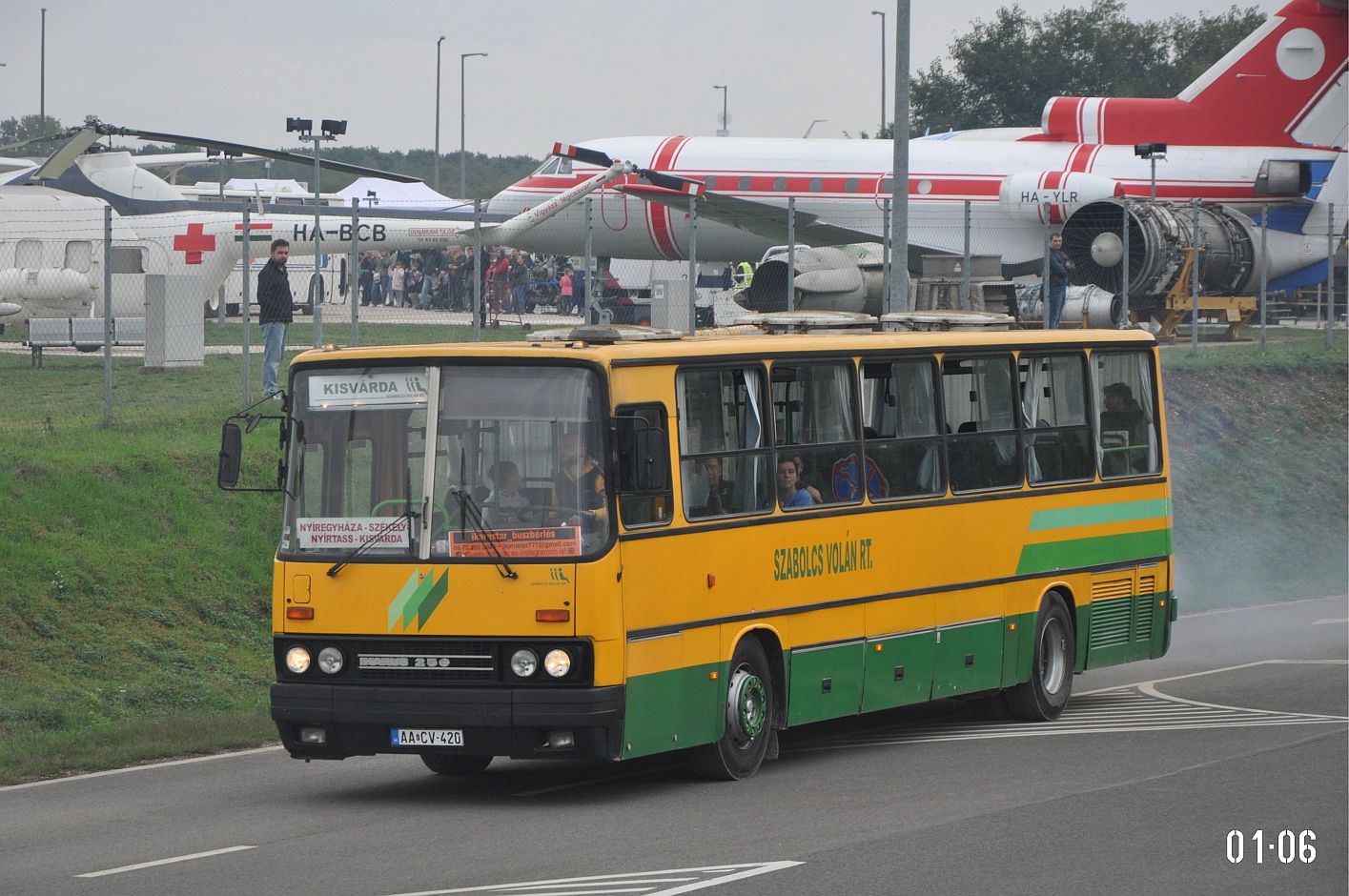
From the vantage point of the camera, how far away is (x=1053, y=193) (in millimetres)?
38562

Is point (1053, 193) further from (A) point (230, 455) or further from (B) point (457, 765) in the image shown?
(A) point (230, 455)

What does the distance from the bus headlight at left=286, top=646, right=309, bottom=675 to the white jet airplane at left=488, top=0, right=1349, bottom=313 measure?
2723 cm

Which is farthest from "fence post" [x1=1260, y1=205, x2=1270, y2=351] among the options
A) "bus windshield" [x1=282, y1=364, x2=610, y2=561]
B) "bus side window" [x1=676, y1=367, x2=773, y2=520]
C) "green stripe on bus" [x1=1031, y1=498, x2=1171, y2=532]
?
"bus windshield" [x1=282, y1=364, x2=610, y2=561]

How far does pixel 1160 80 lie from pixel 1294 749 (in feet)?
310

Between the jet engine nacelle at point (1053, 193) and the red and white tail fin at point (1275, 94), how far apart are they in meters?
2.79

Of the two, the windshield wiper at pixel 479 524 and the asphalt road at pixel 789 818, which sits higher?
the windshield wiper at pixel 479 524

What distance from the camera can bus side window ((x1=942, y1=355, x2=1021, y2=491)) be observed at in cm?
1541

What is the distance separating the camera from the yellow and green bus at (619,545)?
11852 mm

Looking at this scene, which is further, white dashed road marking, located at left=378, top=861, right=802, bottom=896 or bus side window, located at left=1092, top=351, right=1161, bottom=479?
bus side window, located at left=1092, top=351, right=1161, bottom=479

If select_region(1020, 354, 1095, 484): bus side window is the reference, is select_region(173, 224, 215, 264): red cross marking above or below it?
above

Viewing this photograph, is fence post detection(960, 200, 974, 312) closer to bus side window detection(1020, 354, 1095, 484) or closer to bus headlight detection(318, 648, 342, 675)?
bus side window detection(1020, 354, 1095, 484)

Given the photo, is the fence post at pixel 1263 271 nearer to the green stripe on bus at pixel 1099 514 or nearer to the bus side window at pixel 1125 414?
the bus side window at pixel 1125 414

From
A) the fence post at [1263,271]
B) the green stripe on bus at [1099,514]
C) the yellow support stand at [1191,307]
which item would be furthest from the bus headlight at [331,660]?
the yellow support stand at [1191,307]
